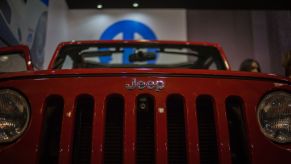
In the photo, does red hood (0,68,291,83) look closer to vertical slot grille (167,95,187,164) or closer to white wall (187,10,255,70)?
vertical slot grille (167,95,187,164)

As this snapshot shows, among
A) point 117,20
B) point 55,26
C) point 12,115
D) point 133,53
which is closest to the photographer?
point 12,115

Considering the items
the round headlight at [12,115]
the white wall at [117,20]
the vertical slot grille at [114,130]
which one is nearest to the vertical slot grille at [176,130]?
the vertical slot grille at [114,130]

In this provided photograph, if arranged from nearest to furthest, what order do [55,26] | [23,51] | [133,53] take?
[23,51] < [133,53] < [55,26]

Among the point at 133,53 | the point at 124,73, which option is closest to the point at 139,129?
the point at 124,73

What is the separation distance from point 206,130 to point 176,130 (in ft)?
0.49

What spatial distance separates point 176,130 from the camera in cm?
141

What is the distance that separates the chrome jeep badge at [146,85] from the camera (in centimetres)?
135

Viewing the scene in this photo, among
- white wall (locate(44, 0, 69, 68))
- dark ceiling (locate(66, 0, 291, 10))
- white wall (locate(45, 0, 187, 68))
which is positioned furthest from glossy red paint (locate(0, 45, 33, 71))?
dark ceiling (locate(66, 0, 291, 10))

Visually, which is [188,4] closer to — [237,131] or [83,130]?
[237,131]

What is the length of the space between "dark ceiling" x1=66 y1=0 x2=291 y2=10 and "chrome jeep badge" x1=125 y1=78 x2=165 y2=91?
4.77 metres

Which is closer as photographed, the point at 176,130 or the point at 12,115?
the point at 12,115

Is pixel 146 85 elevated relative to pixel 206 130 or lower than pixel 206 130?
elevated

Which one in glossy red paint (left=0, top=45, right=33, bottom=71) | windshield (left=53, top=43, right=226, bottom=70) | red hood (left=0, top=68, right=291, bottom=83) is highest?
windshield (left=53, top=43, right=226, bottom=70)

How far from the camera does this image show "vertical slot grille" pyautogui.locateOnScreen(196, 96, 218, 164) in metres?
1.38
